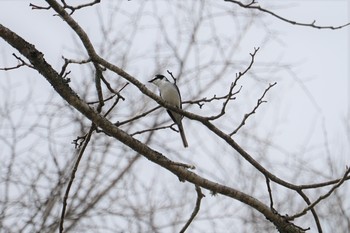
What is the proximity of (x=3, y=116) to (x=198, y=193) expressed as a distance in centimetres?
521

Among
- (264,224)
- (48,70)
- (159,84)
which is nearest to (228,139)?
(48,70)

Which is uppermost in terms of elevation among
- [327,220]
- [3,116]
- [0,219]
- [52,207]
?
[327,220]

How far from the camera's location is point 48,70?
2467mm

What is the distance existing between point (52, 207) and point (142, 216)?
1478 mm

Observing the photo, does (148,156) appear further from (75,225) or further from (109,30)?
(109,30)

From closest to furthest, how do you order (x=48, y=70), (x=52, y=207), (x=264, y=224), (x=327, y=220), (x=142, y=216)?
(x=48, y=70), (x=52, y=207), (x=142, y=216), (x=264, y=224), (x=327, y=220)

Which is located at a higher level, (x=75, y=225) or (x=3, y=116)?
(x=3, y=116)

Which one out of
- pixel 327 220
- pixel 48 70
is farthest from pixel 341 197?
pixel 48 70

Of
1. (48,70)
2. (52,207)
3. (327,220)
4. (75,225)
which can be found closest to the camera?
(48,70)

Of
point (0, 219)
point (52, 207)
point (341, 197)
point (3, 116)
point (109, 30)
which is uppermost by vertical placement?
point (109, 30)

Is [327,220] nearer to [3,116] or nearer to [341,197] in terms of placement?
[341,197]

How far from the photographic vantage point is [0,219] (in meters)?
5.84

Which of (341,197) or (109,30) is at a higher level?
(109,30)

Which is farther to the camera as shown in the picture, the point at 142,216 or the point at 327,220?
the point at 327,220
